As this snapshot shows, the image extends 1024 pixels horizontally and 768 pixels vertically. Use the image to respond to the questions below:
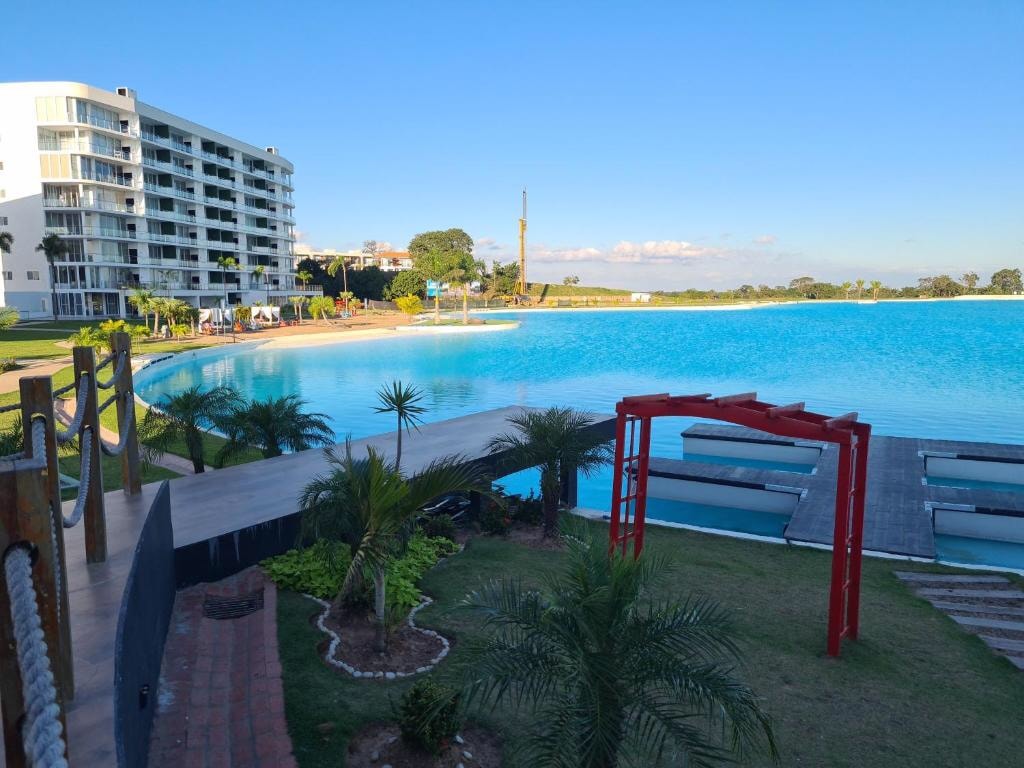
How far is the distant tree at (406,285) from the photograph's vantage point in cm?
9112

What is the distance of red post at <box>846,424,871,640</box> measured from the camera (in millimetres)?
7805

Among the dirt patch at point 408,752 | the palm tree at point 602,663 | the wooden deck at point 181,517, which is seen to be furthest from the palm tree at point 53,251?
the palm tree at point 602,663

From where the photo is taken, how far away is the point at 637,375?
38375 mm

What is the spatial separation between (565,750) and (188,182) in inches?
2856

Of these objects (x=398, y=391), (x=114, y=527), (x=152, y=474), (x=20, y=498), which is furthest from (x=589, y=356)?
(x=20, y=498)

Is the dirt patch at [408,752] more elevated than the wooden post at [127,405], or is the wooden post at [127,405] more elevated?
the wooden post at [127,405]

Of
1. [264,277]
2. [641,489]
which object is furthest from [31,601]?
[264,277]

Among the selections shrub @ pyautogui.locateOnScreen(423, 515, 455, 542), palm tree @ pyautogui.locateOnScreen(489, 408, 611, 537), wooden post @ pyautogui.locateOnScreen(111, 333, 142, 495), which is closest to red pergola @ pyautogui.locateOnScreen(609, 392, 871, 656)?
palm tree @ pyautogui.locateOnScreen(489, 408, 611, 537)

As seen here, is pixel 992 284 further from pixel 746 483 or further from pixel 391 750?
pixel 391 750

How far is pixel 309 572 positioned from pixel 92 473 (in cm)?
336

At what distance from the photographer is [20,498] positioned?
2039 mm

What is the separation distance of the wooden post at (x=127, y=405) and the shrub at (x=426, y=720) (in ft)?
12.7

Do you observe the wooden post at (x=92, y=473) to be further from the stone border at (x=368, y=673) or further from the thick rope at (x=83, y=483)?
the stone border at (x=368, y=673)

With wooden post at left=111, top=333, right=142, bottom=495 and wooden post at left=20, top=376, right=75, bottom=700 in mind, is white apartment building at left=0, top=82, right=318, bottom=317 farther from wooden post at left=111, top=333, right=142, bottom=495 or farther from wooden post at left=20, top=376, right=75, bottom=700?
wooden post at left=20, top=376, right=75, bottom=700
